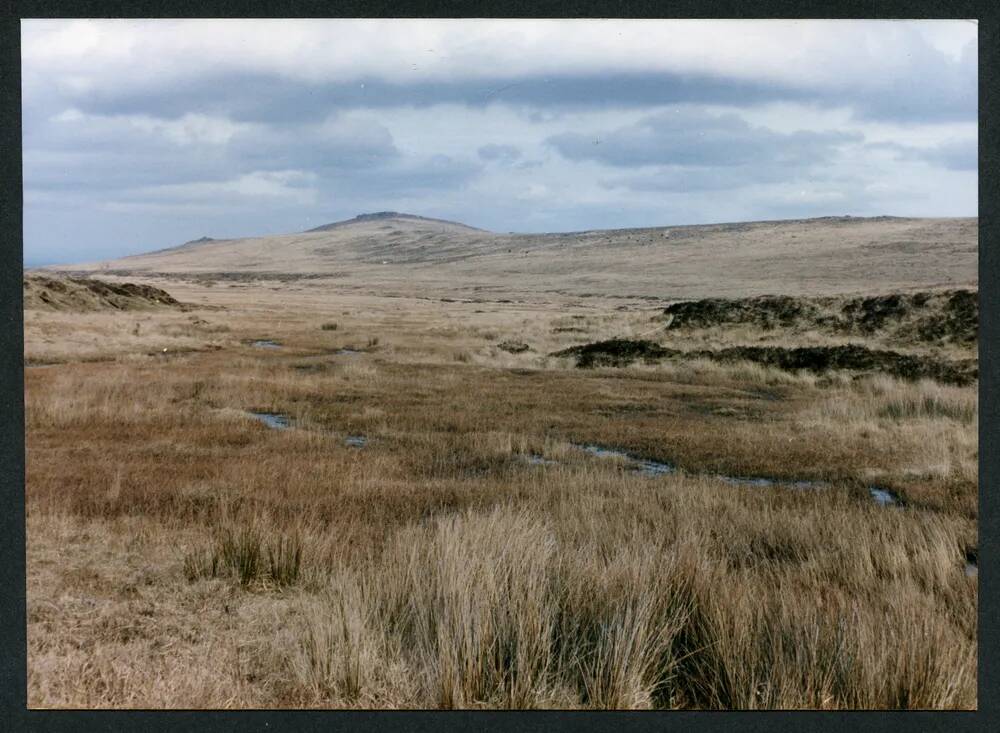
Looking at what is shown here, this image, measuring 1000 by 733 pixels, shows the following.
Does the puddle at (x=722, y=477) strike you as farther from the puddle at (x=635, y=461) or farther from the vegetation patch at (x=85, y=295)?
the vegetation patch at (x=85, y=295)

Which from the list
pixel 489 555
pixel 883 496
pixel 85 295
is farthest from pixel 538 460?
pixel 85 295

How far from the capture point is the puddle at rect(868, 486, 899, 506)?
960 centimetres

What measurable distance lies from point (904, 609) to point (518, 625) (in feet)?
8.01

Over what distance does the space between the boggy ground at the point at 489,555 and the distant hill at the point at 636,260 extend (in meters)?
25.1

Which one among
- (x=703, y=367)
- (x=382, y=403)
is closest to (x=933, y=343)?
(x=703, y=367)

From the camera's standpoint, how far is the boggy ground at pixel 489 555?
487cm

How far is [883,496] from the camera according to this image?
10109 mm

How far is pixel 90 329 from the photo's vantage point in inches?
1110

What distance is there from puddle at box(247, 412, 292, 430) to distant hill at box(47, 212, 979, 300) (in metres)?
27.2

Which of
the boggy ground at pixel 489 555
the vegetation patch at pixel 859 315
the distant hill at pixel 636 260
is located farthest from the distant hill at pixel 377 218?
the boggy ground at pixel 489 555

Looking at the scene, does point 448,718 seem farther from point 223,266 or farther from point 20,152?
point 223,266

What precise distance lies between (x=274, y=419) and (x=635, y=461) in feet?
22.1

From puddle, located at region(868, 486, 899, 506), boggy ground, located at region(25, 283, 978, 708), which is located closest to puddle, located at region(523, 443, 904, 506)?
puddle, located at region(868, 486, 899, 506)

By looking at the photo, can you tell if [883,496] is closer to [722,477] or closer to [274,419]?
[722,477]
